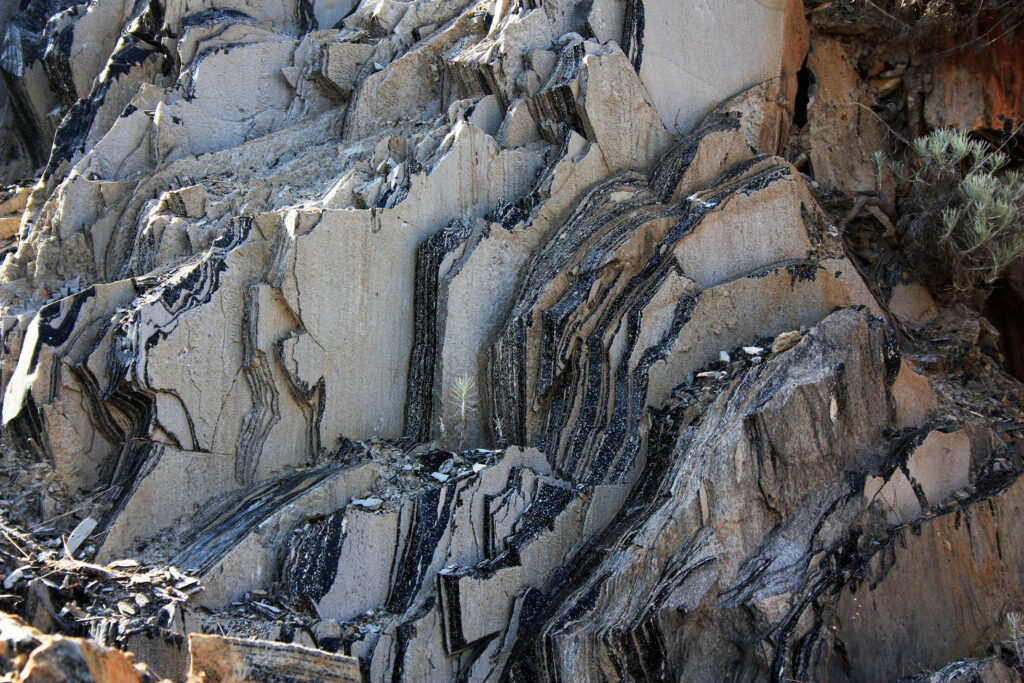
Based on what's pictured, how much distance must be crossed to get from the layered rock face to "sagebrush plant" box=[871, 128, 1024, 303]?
2.45 ft

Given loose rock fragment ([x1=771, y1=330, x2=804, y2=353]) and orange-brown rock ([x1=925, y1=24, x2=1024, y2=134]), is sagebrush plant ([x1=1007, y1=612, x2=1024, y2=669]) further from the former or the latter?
orange-brown rock ([x1=925, y1=24, x2=1024, y2=134])

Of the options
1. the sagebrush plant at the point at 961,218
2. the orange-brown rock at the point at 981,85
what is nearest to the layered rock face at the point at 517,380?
the sagebrush plant at the point at 961,218

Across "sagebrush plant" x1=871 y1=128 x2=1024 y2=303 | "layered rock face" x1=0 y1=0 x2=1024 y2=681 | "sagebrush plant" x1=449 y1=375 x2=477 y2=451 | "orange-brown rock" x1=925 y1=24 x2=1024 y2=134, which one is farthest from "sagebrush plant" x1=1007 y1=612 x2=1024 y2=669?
"orange-brown rock" x1=925 y1=24 x2=1024 y2=134

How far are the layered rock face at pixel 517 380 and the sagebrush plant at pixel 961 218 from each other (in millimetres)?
746

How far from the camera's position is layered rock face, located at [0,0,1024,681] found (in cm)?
460

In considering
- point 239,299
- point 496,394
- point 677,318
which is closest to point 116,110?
point 239,299

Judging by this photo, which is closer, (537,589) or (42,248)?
(537,589)

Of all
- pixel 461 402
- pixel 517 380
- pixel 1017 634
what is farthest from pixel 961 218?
pixel 461 402

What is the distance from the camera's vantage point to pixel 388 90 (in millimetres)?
6695

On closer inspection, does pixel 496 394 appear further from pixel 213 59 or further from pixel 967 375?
pixel 213 59

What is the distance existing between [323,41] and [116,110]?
5.54 ft

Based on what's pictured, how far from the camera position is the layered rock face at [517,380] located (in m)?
4.60

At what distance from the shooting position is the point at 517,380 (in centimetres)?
534

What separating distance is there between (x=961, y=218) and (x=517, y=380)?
3.14m
